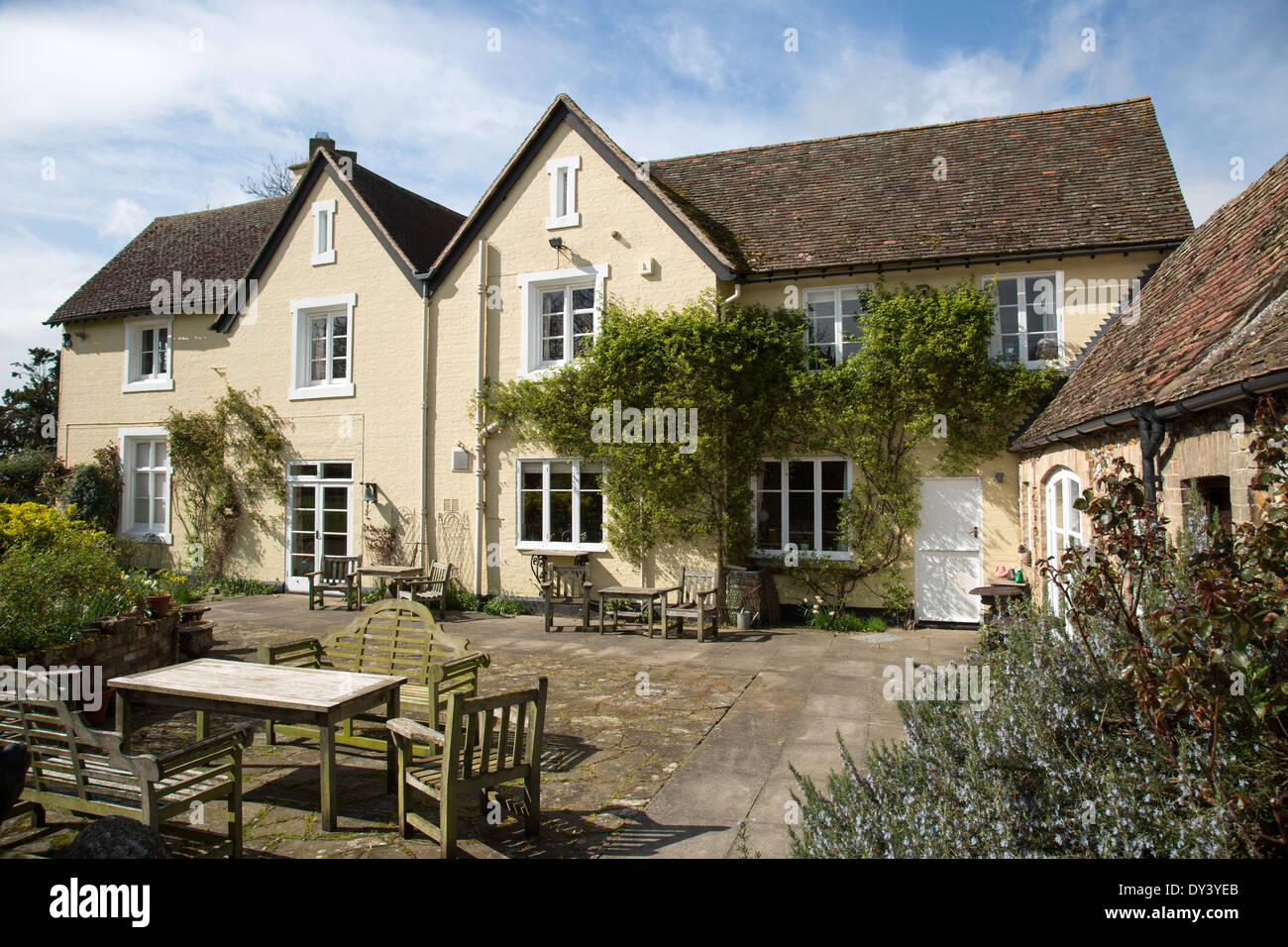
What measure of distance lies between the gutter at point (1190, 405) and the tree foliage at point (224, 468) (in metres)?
15.0

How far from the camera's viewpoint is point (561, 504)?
14266 mm

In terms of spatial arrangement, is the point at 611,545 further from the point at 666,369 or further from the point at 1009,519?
the point at 1009,519

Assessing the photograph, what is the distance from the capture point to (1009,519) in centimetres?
1208

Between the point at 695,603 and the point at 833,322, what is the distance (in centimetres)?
531

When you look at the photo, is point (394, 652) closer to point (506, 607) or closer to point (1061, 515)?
point (506, 607)

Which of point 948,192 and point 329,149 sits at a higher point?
point 329,149

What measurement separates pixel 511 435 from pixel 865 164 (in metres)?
8.56

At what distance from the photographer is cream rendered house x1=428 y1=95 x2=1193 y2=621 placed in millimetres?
12195

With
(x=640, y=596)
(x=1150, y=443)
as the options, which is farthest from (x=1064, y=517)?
(x=640, y=596)

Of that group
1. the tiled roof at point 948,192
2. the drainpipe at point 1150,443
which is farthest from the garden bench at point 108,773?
the tiled roof at point 948,192

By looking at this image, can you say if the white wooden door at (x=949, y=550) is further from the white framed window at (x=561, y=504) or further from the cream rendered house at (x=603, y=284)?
the white framed window at (x=561, y=504)

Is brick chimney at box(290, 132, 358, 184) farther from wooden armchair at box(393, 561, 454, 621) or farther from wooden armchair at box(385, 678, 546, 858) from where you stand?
wooden armchair at box(385, 678, 546, 858)

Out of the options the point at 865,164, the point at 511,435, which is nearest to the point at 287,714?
the point at 511,435

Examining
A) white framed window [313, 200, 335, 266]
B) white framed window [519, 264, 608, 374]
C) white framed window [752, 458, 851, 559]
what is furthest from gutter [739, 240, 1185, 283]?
white framed window [313, 200, 335, 266]
